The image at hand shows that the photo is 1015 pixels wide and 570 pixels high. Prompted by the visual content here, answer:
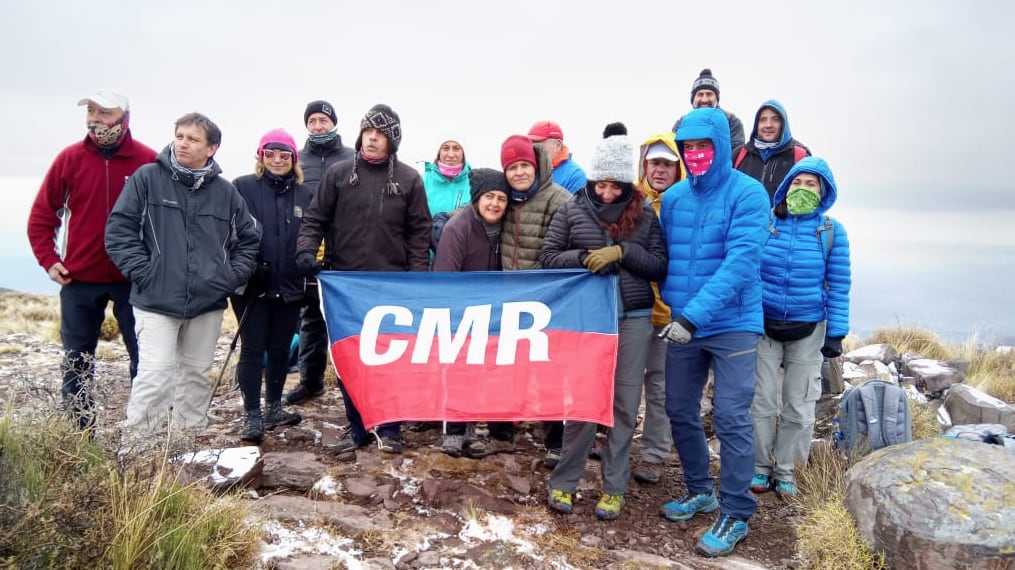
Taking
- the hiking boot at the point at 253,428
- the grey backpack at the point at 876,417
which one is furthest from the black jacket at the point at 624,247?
the hiking boot at the point at 253,428

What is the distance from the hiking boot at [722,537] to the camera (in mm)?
4445

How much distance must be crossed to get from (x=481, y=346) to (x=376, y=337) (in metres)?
0.82

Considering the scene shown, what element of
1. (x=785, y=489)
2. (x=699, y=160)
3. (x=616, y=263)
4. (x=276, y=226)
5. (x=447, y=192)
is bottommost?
(x=785, y=489)

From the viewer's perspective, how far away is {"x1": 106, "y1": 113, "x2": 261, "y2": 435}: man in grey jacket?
4863 millimetres

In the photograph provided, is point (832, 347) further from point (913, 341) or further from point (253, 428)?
point (913, 341)

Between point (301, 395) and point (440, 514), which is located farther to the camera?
point (301, 395)

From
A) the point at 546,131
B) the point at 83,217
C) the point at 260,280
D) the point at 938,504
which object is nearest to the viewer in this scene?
the point at 938,504

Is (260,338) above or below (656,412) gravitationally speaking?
above

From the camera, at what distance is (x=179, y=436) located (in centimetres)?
398

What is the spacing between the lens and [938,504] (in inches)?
163

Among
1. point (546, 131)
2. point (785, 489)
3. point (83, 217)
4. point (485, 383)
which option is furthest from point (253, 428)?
point (785, 489)

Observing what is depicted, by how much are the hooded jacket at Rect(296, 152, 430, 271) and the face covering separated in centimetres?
302

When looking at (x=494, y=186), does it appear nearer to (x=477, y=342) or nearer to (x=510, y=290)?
(x=510, y=290)

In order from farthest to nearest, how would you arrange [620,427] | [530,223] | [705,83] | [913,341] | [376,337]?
[913,341], [705,83], [530,223], [376,337], [620,427]
